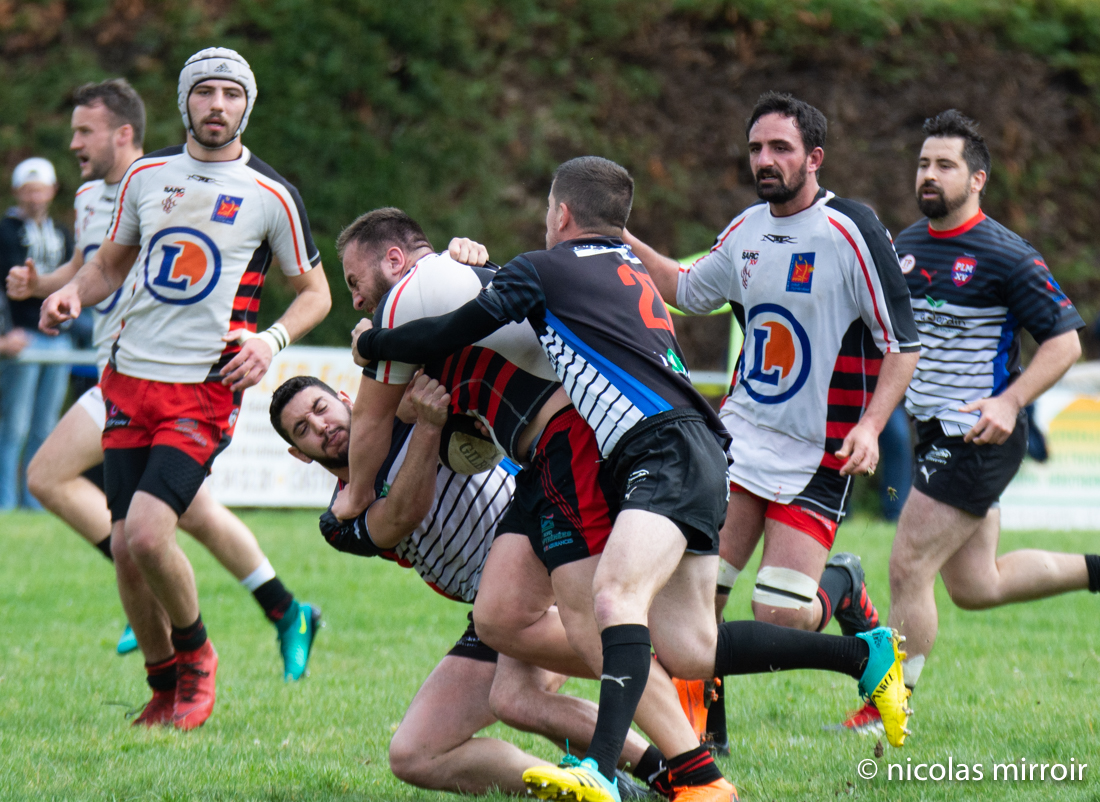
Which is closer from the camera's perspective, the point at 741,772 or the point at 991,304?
the point at 741,772

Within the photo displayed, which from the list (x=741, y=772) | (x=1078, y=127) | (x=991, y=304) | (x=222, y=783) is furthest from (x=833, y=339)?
(x=1078, y=127)

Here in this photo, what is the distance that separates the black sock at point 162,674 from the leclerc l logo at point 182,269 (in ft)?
4.86

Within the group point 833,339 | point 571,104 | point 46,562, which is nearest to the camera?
point 833,339

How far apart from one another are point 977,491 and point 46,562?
6.23 metres

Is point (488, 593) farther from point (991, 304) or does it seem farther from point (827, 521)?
point (991, 304)

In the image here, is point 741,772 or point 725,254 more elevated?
point 725,254

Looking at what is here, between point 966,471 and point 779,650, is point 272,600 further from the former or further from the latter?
point 966,471

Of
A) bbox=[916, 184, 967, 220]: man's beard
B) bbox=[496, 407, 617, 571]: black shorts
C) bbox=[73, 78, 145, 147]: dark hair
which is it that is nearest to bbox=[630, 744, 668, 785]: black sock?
bbox=[496, 407, 617, 571]: black shorts

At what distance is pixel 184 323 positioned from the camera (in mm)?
5273

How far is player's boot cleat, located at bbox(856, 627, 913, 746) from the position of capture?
3.98m

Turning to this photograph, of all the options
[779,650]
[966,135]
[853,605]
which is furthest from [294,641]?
[966,135]

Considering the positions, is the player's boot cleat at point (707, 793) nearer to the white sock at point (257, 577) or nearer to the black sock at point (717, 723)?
the black sock at point (717, 723)

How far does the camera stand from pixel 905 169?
13.3 metres

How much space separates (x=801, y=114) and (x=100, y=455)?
3.88 metres
